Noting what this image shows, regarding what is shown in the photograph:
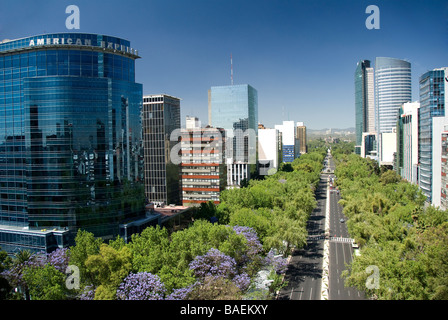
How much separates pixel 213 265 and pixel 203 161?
73.8 ft

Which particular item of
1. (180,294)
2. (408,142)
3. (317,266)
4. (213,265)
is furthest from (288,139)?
(180,294)

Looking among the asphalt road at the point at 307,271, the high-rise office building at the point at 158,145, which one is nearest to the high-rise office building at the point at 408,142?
the asphalt road at the point at 307,271

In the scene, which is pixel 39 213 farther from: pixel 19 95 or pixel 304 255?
pixel 304 255

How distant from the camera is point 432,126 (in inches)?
1312

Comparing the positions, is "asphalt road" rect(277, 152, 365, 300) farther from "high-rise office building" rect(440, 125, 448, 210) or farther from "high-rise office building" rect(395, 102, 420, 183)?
"high-rise office building" rect(395, 102, 420, 183)

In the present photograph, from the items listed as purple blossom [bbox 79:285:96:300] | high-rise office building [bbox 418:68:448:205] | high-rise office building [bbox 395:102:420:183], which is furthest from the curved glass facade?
purple blossom [bbox 79:285:96:300]

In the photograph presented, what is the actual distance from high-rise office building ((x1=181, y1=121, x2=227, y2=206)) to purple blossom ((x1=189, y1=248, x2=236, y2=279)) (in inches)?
846

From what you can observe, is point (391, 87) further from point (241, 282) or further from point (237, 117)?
point (241, 282)

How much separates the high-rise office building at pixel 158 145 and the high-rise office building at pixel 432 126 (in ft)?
91.2

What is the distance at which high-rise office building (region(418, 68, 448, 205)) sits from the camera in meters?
32.9

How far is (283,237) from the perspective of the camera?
2227cm

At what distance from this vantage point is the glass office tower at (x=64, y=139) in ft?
67.7

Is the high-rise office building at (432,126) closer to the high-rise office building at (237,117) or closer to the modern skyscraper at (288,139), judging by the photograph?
the high-rise office building at (237,117)
